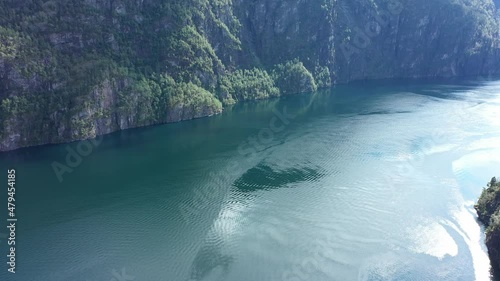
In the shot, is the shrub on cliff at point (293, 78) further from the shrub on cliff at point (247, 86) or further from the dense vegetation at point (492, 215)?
the dense vegetation at point (492, 215)

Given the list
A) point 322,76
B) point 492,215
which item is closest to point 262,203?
point 492,215

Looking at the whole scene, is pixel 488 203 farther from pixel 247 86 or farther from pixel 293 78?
pixel 293 78

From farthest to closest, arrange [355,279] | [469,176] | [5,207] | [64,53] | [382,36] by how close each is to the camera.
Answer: [382,36], [64,53], [469,176], [5,207], [355,279]

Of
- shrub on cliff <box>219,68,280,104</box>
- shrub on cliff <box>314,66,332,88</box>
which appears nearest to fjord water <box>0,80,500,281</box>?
shrub on cliff <box>219,68,280,104</box>

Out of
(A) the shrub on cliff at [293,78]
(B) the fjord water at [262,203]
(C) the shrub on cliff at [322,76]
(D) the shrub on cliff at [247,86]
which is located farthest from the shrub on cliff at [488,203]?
(C) the shrub on cliff at [322,76]

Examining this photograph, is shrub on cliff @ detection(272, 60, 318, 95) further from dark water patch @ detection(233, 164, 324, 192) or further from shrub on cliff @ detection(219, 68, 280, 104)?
dark water patch @ detection(233, 164, 324, 192)

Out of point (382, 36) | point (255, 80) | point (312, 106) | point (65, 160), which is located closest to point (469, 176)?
point (312, 106)

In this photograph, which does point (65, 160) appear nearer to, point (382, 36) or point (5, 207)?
point (5, 207)
